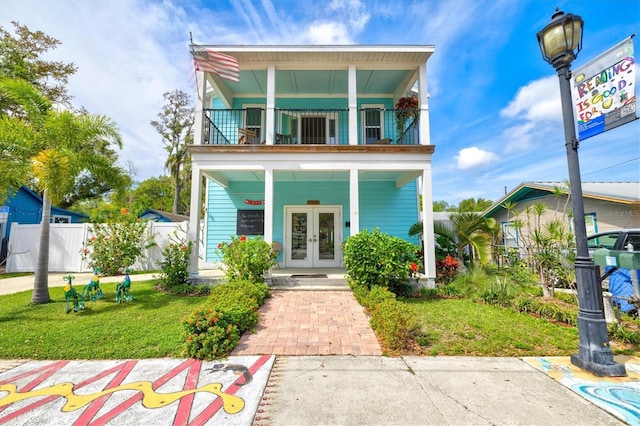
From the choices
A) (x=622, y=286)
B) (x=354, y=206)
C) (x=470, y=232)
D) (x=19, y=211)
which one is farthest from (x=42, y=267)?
(x=19, y=211)

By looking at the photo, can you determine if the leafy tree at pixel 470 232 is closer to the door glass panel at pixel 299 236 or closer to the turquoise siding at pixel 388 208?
the turquoise siding at pixel 388 208

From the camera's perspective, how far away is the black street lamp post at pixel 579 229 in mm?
3039

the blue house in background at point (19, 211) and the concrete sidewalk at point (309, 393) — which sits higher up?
the blue house in background at point (19, 211)

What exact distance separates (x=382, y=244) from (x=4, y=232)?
17.6 meters

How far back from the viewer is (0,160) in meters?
5.41

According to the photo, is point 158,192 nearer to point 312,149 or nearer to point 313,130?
point 313,130

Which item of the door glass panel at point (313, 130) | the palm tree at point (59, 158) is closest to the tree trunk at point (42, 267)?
the palm tree at point (59, 158)

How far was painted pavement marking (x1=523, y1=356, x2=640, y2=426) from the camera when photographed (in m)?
2.35

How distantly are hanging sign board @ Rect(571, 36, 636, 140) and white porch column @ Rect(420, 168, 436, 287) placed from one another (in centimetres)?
382

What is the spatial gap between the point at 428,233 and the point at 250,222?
6.15 metres

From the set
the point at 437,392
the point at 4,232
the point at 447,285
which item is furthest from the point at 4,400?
the point at 4,232

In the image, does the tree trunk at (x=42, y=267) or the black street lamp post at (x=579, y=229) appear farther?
the tree trunk at (x=42, y=267)

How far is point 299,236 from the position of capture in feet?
31.8

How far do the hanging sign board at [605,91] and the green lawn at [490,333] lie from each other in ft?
9.65
